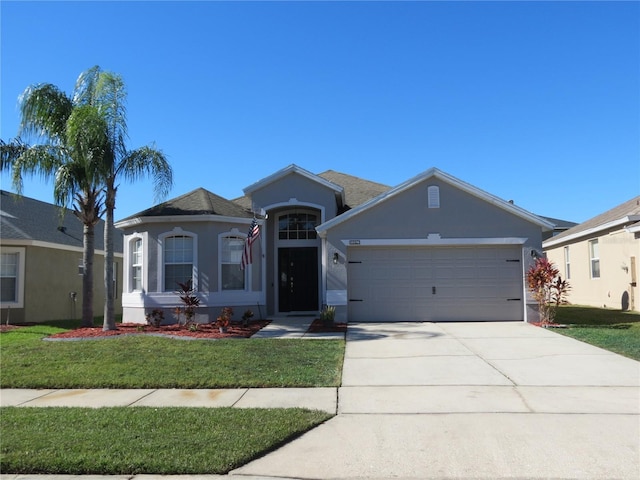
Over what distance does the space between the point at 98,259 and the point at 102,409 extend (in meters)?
17.7

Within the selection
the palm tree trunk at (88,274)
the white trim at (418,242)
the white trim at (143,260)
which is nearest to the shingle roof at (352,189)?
the white trim at (143,260)

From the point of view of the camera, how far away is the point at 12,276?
17.8 meters

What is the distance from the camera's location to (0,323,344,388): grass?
26.6 feet

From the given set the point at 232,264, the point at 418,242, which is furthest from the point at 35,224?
the point at 418,242

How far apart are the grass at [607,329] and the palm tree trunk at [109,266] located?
469 inches

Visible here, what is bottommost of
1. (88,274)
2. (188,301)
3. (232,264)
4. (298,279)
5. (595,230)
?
(188,301)

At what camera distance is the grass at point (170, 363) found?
26.6 ft

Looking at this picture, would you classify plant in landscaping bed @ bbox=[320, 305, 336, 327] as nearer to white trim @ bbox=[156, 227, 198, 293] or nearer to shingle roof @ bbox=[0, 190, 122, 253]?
white trim @ bbox=[156, 227, 198, 293]

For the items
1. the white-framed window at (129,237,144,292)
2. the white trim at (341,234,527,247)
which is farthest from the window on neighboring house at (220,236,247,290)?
the white trim at (341,234,527,247)

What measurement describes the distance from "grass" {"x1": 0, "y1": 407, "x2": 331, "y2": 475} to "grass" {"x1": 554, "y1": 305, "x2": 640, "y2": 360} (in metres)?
7.40

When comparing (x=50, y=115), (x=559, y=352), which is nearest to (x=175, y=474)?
(x=559, y=352)

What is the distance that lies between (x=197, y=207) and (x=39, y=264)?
720 centimetres

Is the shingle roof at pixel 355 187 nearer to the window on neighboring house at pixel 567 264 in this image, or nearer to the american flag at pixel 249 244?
the american flag at pixel 249 244

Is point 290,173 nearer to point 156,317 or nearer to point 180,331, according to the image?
point 156,317
